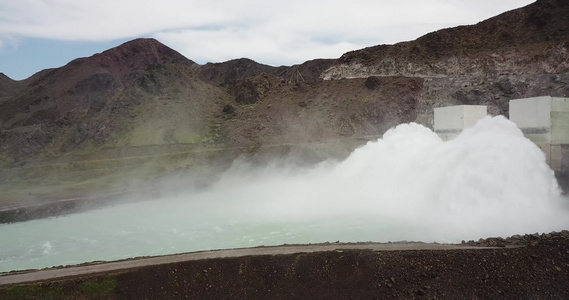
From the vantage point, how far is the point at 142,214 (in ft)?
98.0

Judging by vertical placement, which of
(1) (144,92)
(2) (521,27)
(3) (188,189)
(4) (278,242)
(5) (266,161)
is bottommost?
(4) (278,242)

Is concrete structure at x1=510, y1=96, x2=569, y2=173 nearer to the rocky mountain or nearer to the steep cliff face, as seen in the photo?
the steep cliff face

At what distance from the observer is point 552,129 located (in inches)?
1013

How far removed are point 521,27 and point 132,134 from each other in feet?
167

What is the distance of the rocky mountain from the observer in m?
47.6

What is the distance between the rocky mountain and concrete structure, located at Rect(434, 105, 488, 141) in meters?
15.0

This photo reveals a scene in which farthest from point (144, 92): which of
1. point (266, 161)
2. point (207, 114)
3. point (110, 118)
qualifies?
point (266, 161)

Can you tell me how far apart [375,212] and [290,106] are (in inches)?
1480

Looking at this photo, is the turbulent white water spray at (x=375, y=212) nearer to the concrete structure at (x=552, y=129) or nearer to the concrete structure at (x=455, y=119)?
the concrete structure at (x=455, y=119)

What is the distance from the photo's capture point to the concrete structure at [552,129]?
84.3ft

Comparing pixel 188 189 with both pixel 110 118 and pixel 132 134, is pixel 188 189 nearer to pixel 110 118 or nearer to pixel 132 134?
pixel 132 134

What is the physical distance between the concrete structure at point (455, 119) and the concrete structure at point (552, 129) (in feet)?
11.5

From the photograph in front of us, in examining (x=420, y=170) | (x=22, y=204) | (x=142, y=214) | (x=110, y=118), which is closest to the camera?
(x=420, y=170)

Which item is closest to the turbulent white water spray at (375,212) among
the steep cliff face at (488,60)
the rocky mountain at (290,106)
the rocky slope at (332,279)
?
the rocky slope at (332,279)
